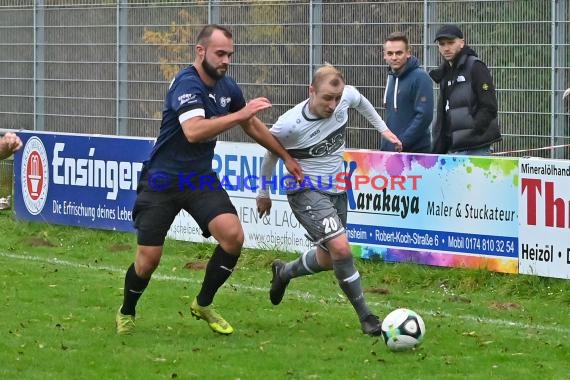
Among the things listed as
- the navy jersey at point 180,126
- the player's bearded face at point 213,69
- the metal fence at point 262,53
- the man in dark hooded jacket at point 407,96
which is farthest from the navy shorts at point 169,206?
the metal fence at point 262,53

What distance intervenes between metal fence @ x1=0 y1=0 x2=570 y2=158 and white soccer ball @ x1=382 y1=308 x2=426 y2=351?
532 centimetres

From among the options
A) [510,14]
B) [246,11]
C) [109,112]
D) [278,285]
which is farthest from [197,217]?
[109,112]

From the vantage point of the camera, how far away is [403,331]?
9.04 meters

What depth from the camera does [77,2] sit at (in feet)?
62.4

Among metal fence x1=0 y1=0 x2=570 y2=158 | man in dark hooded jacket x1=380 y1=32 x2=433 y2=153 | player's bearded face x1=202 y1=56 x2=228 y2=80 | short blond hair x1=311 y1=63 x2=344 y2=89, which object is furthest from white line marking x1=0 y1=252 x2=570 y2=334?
metal fence x1=0 y1=0 x2=570 y2=158

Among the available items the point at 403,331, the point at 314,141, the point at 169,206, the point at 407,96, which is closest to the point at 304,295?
the point at 314,141

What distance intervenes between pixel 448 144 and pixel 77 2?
307 inches

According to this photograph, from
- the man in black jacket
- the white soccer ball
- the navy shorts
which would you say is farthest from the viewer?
the man in black jacket

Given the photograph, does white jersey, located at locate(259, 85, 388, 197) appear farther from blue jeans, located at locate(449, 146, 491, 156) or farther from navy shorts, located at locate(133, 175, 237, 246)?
blue jeans, located at locate(449, 146, 491, 156)

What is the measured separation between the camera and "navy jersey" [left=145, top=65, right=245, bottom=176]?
9.52 m

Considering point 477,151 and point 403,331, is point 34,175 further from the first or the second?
point 403,331

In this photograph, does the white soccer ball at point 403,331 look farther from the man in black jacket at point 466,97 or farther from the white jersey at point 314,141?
the man in black jacket at point 466,97

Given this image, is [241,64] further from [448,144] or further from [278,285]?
[278,285]

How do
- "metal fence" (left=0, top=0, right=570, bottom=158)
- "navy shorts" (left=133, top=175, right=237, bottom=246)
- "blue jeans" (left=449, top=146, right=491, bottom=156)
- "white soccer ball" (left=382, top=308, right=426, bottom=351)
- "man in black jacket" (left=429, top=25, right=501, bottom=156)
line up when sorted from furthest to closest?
1. "metal fence" (left=0, top=0, right=570, bottom=158)
2. "blue jeans" (left=449, top=146, right=491, bottom=156)
3. "man in black jacket" (left=429, top=25, right=501, bottom=156)
4. "navy shorts" (left=133, top=175, right=237, bottom=246)
5. "white soccer ball" (left=382, top=308, right=426, bottom=351)
